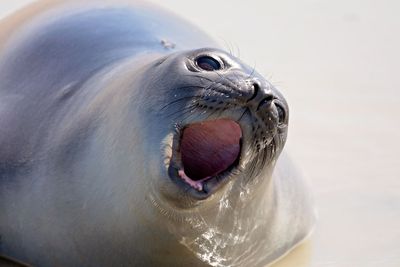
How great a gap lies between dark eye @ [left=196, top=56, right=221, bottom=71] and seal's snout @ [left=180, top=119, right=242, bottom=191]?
0.66 ft

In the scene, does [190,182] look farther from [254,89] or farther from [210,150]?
[254,89]

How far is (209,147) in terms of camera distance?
3.85m

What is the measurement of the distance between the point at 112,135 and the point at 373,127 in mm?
2814

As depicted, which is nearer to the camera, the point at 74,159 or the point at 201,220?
the point at 201,220

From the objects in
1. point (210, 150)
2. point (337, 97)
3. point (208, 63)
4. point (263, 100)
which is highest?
point (337, 97)

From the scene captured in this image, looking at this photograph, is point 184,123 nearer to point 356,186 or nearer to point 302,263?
point 302,263

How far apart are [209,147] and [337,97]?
11.3 feet

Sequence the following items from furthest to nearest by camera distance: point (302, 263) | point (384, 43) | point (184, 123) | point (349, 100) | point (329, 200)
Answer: point (384, 43)
point (349, 100)
point (329, 200)
point (302, 263)
point (184, 123)

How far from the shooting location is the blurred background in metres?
5.29

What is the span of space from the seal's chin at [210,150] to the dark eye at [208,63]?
0.20m

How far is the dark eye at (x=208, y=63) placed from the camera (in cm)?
395

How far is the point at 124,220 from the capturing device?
13.5 feet

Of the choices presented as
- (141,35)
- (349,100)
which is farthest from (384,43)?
(141,35)

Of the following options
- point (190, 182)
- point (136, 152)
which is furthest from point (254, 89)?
point (136, 152)
